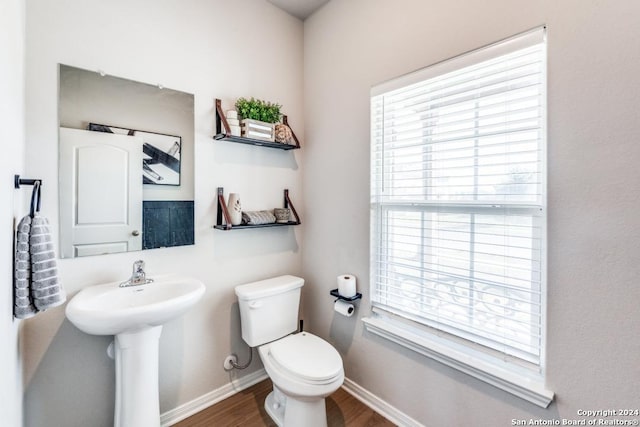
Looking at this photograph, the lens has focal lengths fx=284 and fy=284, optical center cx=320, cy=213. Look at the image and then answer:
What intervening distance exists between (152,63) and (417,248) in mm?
1816

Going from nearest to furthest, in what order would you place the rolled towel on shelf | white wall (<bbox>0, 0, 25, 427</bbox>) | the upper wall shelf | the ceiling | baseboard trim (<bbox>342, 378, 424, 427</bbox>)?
white wall (<bbox>0, 0, 25, 427</bbox>) < baseboard trim (<bbox>342, 378, 424, 427</bbox>) < the upper wall shelf < the rolled towel on shelf < the ceiling

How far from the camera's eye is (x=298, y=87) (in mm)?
2254

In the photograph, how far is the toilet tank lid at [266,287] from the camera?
70.3 inches

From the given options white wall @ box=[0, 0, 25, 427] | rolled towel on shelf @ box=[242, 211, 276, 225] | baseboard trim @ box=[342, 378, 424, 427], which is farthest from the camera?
rolled towel on shelf @ box=[242, 211, 276, 225]

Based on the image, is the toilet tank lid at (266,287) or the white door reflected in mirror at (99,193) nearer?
the white door reflected in mirror at (99,193)

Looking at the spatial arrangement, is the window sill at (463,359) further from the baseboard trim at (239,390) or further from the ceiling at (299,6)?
the ceiling at (299,6)

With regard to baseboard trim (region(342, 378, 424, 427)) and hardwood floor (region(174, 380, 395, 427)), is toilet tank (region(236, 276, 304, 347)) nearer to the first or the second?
hardwood floor (region(174, 380, 395, 427))

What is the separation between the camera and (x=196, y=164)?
1.75 meters

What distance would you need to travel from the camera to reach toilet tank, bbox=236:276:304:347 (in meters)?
1.79

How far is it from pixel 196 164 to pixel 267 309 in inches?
40.2

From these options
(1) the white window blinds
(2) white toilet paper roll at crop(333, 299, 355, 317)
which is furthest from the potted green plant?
(2) white toilet paper roll at crop(333, 299, 355, 317)

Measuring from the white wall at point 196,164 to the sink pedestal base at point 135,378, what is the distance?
0.19 metres

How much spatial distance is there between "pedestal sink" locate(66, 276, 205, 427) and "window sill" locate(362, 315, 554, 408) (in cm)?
108

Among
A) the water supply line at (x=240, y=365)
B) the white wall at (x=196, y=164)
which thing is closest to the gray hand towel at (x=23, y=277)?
the white wall at (x=196, y=164)
